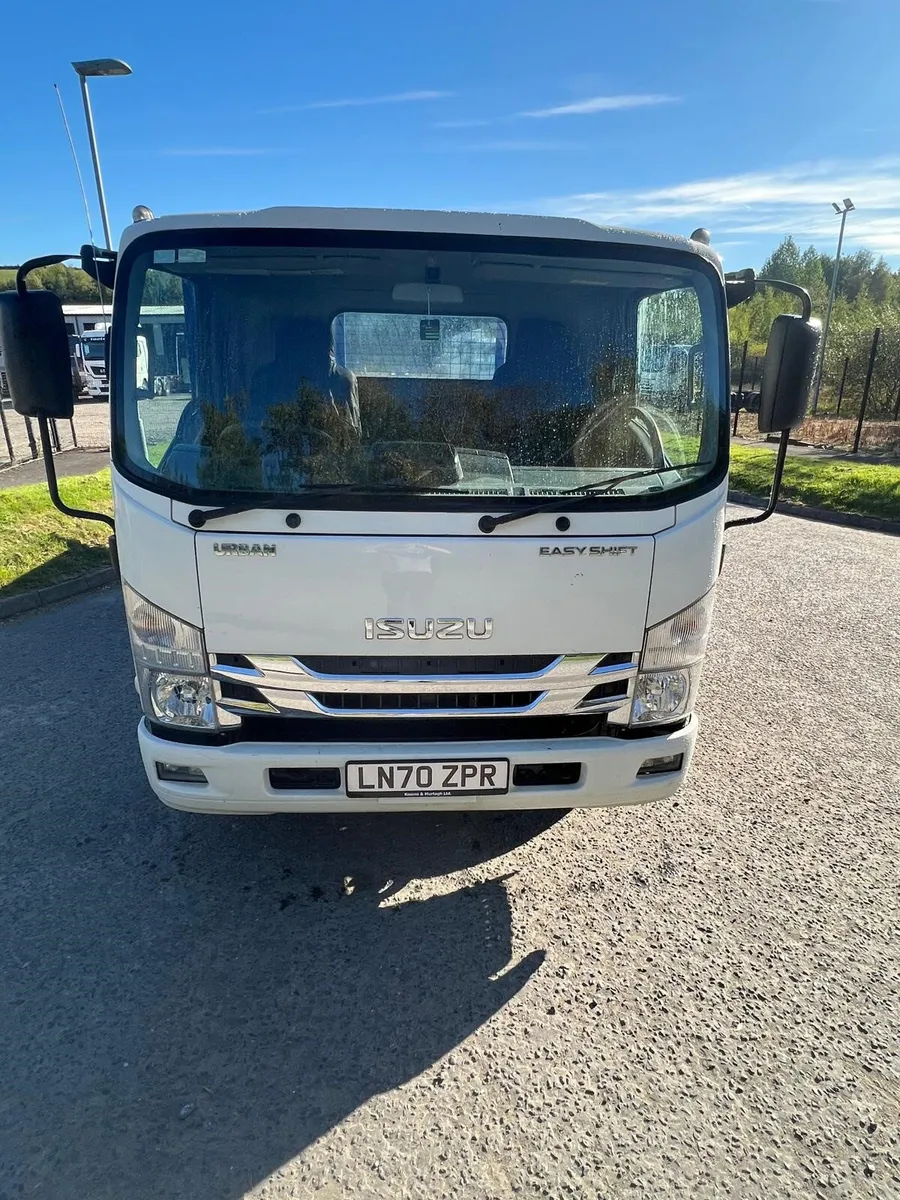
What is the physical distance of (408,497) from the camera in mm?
2447

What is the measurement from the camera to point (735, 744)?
13.9 ft

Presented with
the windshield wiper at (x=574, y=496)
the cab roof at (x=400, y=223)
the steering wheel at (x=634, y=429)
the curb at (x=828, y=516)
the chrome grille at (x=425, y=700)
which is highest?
the cab roof at (x=400, y=223)

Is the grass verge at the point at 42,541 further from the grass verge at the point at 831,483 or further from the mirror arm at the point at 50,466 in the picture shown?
the grass verge at the point at 831,483

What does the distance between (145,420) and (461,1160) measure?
2.42m

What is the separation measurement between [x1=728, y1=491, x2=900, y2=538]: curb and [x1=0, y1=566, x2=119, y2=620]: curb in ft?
27.2

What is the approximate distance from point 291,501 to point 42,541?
252 inches

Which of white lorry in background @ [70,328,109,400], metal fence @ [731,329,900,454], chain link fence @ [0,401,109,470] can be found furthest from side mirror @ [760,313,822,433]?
white lorry in background @ [70,328,109,400]

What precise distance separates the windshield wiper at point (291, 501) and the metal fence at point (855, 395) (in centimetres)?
1256

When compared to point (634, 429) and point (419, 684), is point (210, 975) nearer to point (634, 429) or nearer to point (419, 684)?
point (419, 684)

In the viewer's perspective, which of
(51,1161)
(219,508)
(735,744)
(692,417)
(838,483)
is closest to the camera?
(51,1161)

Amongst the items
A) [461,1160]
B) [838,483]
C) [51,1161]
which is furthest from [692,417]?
[838,483]

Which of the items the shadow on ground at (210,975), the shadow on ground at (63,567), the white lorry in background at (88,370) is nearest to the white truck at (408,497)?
the shadow on ground at (210,975)

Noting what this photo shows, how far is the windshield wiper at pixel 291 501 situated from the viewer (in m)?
2.35

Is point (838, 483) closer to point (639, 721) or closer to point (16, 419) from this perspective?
point (639, 721)
